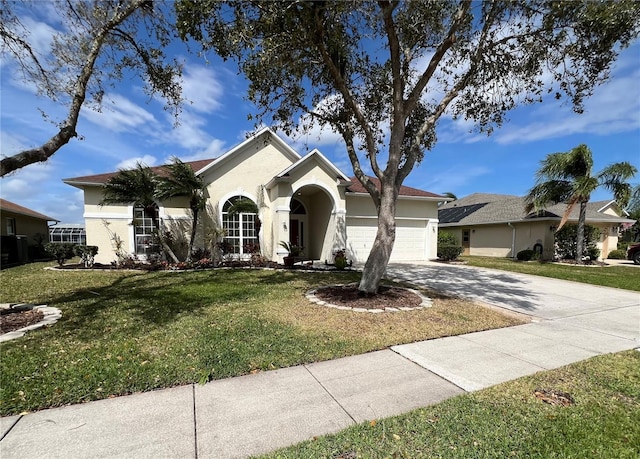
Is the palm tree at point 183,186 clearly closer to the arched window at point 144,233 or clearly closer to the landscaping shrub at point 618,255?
the arched window at point 144,233

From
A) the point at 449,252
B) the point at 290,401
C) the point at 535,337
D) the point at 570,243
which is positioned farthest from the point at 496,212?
the point at 290,401

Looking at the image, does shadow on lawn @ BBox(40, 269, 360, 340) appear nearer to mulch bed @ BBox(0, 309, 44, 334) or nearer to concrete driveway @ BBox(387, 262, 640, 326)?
mulch bed @ BBox(0, 309, 44, 334)

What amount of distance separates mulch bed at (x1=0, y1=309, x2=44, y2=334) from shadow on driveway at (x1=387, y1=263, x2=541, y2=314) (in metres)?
9.96

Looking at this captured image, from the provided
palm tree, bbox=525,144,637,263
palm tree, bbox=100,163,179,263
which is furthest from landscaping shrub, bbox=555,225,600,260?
palm tree, bbox=100,163,179,263

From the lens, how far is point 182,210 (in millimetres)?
14367

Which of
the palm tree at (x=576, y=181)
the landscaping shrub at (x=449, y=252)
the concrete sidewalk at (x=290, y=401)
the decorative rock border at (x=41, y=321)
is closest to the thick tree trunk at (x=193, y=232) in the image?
the decorative rock border at (x=41, y=321)

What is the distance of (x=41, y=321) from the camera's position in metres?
5.72

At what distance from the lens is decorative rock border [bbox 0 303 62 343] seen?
16.2 ft

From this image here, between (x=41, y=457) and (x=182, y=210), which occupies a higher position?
(x=182, y=210)

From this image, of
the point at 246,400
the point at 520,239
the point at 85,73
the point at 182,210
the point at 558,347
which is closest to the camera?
the point at 246,400

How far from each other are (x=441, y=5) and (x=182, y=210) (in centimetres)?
1280

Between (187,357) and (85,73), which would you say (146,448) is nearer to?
(187,357)

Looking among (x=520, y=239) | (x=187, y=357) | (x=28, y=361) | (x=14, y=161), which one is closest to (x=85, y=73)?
(x=14, y=161)

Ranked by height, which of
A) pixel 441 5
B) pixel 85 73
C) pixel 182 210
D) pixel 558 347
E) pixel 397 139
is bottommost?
pixel 558 347
